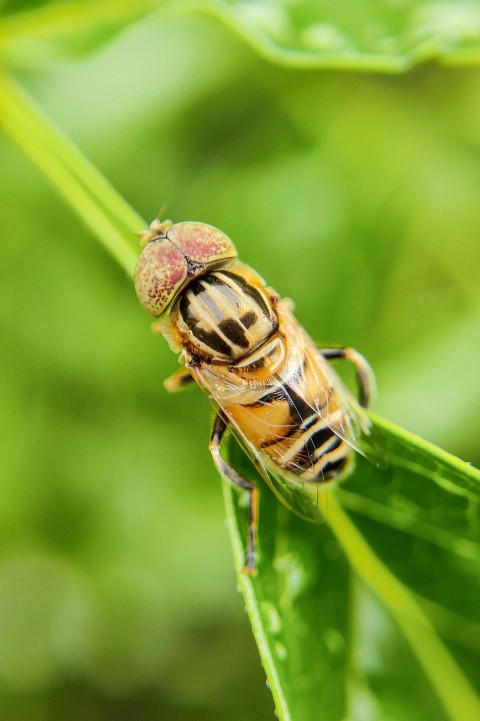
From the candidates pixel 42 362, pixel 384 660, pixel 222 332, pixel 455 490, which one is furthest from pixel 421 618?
pixel 42 362

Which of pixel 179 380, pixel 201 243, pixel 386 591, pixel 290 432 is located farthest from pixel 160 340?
pixel 386 591

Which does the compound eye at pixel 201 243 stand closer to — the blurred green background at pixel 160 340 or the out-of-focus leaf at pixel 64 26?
the out-of-focus leaf at pixel 64 26

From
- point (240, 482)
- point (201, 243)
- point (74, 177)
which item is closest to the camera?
point (240, 482)

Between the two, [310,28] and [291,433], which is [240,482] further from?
[310,28]

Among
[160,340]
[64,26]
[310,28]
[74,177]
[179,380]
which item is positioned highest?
[310,28]

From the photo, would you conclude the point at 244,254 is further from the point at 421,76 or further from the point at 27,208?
the point at 421,76

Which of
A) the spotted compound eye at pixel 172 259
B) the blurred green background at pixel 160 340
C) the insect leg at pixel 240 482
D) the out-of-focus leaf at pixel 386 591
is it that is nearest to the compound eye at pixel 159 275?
the spotted compound eye at pixel 172 259
